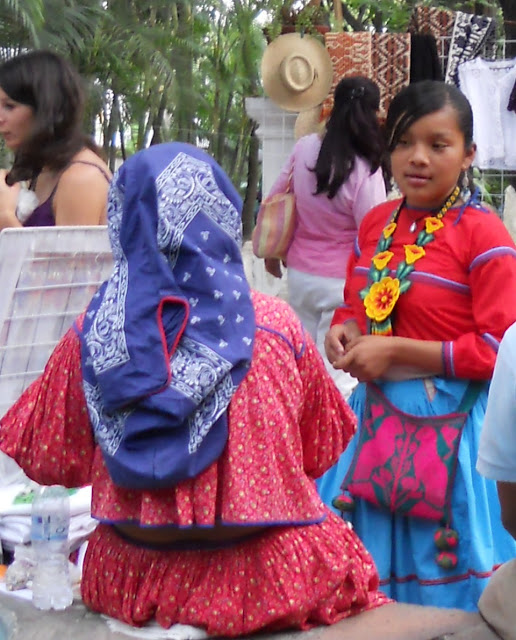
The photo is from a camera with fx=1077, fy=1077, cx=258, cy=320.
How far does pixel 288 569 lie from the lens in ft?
7.70

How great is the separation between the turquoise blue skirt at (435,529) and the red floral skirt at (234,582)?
631mm

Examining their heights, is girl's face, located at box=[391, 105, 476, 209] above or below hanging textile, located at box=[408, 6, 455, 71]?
below

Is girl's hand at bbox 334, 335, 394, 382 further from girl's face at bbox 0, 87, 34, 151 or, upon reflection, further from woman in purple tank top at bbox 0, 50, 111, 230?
girl's face at bbox 0, 87, 34, 151

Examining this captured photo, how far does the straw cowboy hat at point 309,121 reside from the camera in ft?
21.3

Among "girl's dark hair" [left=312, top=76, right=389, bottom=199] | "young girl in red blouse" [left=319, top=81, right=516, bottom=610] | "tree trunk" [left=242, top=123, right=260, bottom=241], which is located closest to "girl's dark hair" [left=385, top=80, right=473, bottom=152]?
"young girl in red blouse" [left=319, top=81, right=516, bottom=610]

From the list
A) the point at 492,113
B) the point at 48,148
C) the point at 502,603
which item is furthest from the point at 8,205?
the point at 492,113

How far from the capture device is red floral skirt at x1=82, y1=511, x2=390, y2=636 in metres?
2.32

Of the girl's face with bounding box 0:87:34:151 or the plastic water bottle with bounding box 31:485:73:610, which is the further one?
the girl's face with bounding box 0:87:34:151

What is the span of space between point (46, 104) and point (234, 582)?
2038 mm

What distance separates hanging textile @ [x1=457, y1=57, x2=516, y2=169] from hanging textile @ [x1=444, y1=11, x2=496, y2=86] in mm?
165

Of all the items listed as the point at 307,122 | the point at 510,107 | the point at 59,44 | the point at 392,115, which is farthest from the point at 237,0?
the point at 392,115

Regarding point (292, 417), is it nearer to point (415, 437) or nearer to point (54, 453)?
point (54, 453)

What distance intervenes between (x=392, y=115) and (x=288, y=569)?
1.44 m

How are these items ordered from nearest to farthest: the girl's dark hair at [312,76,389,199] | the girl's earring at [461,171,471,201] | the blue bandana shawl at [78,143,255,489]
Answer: the blue bandana shawl at [78,143,255,489] → the girl's earring at [461,171,471,201] → the girl's dark hair at [312,76,389,199]
